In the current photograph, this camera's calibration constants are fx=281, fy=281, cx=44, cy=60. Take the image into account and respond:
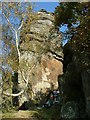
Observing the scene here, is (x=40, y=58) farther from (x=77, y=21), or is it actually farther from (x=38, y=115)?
(x=77, y=21)

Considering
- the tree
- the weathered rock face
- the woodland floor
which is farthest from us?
the weathered rock face

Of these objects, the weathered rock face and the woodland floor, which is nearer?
the woodland floor

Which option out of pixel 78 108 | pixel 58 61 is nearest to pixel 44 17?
pixel 58 61

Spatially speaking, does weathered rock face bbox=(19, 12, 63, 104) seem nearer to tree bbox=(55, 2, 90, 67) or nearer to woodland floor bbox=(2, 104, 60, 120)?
woodland floor bbox=(2, 104, 60, 120)

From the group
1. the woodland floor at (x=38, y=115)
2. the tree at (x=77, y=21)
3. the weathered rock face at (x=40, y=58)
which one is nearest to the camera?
the tree at (x=77, y=21)

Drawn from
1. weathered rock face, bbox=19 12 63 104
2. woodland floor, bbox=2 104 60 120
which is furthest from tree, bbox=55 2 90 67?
weathered rock face, bbox=19 12 63 104

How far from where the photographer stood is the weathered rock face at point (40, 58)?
49.5 feet

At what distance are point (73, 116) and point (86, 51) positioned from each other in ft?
8.89

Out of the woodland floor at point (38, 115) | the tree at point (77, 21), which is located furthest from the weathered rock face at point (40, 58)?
the tree at point (77, 21)

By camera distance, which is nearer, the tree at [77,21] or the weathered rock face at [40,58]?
the tree at [77,21]

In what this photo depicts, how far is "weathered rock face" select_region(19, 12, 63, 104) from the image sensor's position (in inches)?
594

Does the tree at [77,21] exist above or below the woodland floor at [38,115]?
above

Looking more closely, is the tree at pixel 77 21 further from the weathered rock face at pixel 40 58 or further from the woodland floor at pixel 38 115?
the weathered rock face at pixel 40 58

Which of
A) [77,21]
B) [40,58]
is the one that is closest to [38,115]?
[77,21]
